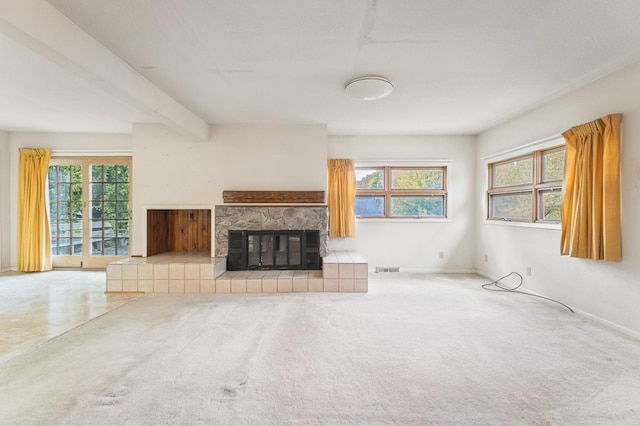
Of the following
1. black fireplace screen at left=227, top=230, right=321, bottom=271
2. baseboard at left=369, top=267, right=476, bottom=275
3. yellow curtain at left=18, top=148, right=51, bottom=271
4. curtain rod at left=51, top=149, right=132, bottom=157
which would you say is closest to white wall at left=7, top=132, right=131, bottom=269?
curtain rod at left=51, top=149, right=132, bottom=157

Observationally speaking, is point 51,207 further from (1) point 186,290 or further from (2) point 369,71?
(2) point 369,71

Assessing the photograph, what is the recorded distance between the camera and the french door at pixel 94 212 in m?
4.84

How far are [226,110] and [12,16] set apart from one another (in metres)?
2.17

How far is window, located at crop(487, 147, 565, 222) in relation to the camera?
3.38 meters

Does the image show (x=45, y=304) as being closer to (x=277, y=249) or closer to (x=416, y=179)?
(x=277, y=249)

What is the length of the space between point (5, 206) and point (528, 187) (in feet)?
26.3

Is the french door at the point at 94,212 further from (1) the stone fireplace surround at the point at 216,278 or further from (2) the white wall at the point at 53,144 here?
(1) the stone fireplace surround at the point at 216,278

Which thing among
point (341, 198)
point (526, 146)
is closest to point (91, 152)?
point (341, 198)

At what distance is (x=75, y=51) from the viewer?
75.5 inches

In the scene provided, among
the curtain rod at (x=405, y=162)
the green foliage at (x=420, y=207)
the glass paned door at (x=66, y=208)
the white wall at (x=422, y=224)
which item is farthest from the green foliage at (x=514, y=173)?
the glass paned door at (x=66, y=208)

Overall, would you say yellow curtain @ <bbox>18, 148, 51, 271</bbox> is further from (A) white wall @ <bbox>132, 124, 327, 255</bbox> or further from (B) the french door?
(A) white wall @ <bbox>132, 124, 327, 255</bbox>

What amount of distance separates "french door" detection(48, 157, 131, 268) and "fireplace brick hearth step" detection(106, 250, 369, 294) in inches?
59.6

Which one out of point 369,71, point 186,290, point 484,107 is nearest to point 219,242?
point 186,290

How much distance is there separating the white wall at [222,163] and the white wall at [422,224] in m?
0.81
